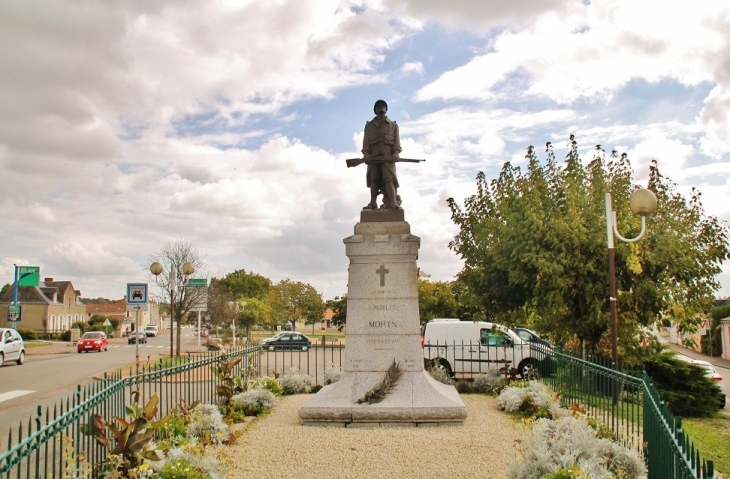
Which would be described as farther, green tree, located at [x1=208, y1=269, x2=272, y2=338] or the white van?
green tree, located at [x1=208, y1=269, x2=272, y2=338]

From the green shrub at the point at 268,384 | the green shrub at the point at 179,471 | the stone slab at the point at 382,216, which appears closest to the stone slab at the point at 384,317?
the stone slab at the point at 382,216

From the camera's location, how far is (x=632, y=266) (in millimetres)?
12719

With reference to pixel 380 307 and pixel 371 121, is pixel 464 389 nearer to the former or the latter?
pixel 380 307

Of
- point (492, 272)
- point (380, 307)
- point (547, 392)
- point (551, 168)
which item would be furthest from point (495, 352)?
point (380, 307)

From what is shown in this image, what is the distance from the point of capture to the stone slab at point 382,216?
10484mm

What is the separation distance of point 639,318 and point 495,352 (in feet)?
13.8

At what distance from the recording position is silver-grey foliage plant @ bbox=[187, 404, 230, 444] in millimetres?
8047

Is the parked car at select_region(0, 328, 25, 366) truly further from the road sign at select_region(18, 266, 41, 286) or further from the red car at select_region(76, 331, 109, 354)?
the road sign at select_region(18, 266, 41, 286)

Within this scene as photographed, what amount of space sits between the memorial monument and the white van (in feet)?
21.8

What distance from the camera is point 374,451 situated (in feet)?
25.7

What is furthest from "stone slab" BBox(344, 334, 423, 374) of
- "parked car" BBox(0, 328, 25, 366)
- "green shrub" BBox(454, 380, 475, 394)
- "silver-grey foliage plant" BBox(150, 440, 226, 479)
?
"parked car" BBox(0, 328, 25, 366)

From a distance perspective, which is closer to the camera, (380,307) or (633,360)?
(380,307)

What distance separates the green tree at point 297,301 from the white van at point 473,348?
56477 millimetres

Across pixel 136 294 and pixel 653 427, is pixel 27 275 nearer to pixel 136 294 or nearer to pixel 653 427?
pixel 136 294
